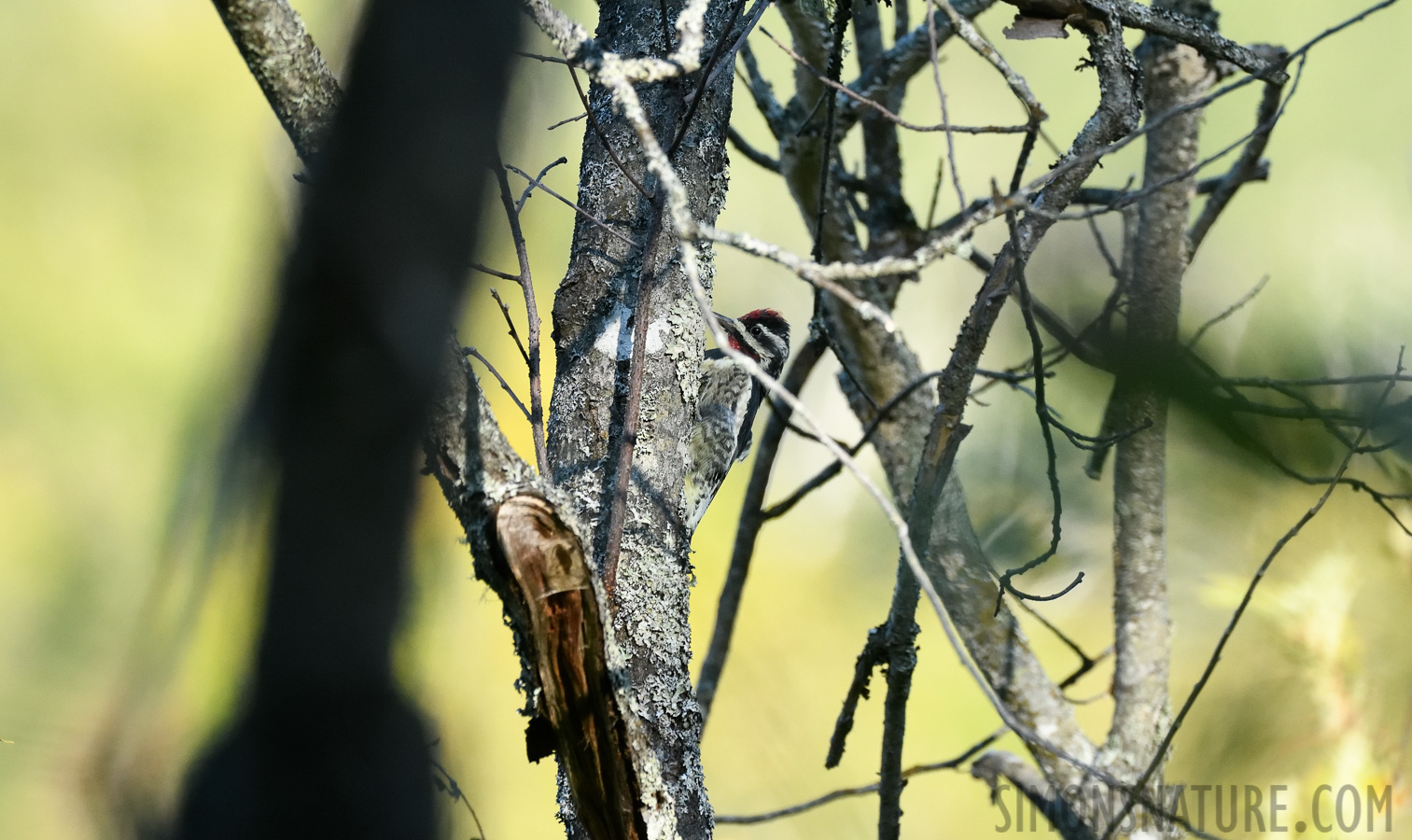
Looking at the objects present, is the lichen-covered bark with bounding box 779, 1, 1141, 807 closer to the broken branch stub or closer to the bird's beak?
the bird's beak

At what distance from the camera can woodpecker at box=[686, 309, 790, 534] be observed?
8.14 ft

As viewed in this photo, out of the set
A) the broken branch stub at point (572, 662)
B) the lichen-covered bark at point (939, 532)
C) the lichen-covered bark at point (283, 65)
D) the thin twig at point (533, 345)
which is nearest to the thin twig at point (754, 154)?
the lichen-covered bark at point (939, 532)

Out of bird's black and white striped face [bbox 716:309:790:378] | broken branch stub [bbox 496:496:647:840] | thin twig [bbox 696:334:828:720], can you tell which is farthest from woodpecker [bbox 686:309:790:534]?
broken branch stub [bbox 496:496:647:840]

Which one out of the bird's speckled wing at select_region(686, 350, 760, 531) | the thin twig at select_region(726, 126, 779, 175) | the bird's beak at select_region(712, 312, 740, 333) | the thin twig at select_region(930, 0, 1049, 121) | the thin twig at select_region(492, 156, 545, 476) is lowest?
the thin twig at select_region(492, 156, 545, 476)

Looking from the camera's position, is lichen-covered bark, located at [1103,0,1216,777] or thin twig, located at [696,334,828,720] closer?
lichen-covered bark, located at [1103,0,1216,777]

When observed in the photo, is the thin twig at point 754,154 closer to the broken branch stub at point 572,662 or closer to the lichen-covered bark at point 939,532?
the lichen-covered bark at point 939,532

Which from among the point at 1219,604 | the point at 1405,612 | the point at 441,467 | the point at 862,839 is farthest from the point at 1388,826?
the point at 862,839

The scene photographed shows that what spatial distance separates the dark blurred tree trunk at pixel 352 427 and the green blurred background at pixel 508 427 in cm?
4

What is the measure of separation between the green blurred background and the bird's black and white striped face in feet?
1.46

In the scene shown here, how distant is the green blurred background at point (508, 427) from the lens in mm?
678

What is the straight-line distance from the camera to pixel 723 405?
260 cm

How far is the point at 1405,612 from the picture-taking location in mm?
709

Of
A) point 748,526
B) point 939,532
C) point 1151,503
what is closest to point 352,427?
point 939,532

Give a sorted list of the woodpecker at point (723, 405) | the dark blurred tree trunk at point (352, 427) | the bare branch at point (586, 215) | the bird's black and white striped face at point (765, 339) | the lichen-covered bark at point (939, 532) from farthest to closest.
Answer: the bird's black and white striped face at point (765, 339) < the woodpecker at point (723, 405) < the lichen-covered bark at point (939, 532) < the bare branch at point (586, 215) < the dark blurred tree trunk at point (352, 427)
